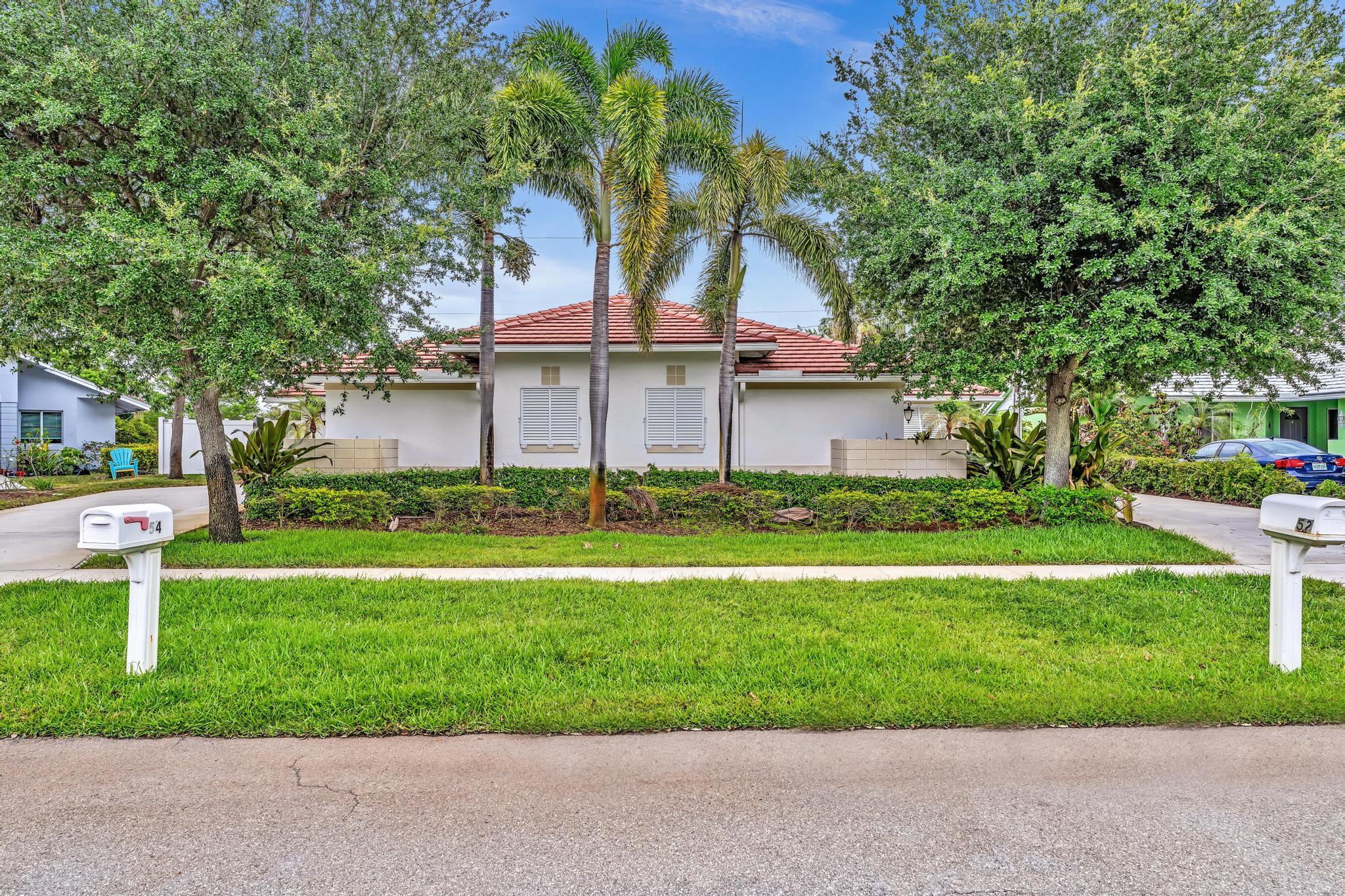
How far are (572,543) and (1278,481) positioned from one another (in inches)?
553

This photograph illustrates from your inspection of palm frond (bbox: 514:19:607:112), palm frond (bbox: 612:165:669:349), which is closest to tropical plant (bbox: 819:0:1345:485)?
palm frond (bbox: 612:165:669:349)

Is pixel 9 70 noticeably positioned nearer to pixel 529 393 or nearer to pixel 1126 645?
pixel 529 393

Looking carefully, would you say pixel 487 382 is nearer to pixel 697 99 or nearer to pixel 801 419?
pixel 697 99

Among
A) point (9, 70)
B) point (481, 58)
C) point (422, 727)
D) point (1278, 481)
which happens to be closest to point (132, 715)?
point (422, 727)

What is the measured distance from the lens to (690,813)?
3127 mm

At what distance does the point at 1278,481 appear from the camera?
45.4 ft

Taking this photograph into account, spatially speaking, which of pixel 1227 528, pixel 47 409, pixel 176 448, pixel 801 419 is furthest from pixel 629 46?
pixel 47 409

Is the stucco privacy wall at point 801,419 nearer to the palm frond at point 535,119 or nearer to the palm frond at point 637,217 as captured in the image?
the palm frond at point 637,217

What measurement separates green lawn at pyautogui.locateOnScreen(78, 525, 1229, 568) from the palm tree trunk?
264 centimetres

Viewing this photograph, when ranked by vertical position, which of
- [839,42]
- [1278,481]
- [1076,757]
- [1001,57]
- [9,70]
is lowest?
[1076,757]

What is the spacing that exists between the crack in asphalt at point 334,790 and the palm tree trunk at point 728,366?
989 centimetres

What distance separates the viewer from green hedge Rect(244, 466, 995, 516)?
12.0m

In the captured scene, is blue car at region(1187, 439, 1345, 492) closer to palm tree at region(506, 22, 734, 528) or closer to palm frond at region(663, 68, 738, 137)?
palm frond at region(663, 68, 738, 137)

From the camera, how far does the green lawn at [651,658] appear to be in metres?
4.09
